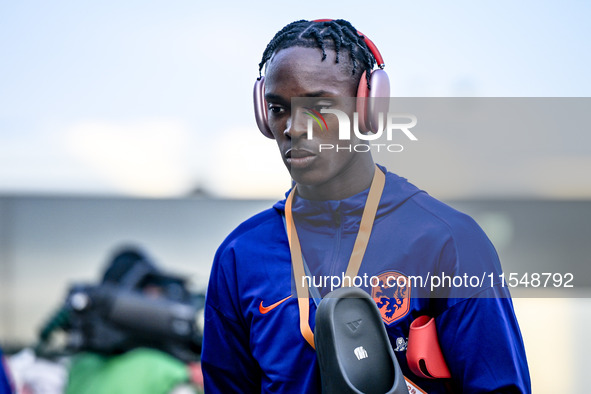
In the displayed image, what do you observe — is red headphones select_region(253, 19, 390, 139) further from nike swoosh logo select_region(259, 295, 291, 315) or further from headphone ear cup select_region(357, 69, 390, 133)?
nike swoosh logo select_region(259, 295, 291, 315)

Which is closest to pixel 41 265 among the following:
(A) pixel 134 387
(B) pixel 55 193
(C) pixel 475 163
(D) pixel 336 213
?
(B) pixel 55 193

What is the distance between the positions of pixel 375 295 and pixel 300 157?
35cm

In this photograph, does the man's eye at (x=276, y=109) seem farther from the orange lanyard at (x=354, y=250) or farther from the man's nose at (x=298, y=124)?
the orange lanyard at (x=354, y=250)

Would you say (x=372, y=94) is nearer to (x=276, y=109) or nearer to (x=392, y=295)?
(x=276, y=109)

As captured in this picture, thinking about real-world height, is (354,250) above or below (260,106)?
below

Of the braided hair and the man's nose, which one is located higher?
the braided hair

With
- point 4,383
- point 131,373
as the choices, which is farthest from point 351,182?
point 131,373

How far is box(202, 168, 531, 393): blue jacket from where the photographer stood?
1.24 m

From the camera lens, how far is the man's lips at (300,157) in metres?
1.38

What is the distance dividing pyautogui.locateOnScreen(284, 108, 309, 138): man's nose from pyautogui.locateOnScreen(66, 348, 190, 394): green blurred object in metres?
1.64

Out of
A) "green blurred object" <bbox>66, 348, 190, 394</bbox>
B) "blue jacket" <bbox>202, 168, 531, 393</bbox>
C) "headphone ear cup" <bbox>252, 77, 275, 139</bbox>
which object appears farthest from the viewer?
"green blurred object" <bbox>66, 348, 190, 394</bbox>

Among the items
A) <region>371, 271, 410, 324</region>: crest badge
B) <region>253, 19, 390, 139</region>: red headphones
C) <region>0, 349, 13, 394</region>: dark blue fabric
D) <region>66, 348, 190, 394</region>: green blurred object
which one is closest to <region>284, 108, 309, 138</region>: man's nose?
<region>253, 19, 390, 139</region>: red headphones

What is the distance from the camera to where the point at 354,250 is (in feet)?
4.49

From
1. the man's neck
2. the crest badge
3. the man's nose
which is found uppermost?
the man's nose
